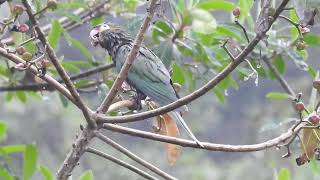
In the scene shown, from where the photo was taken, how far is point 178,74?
1713 millimetres

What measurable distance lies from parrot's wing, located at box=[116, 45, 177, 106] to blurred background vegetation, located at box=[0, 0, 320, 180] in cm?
10

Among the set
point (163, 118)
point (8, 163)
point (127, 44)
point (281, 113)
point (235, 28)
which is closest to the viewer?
point (163, 118)

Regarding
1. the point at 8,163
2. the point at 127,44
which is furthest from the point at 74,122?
the point at 127,44

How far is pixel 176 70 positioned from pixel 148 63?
359mm

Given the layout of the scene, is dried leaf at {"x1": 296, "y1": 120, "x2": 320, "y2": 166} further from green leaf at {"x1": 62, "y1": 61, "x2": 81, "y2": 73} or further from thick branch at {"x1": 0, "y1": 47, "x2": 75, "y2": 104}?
green leaf at {"x1": 62, "y1": 61, "x2": 81, "y2": 73}

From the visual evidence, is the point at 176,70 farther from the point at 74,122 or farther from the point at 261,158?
the point at 261,158

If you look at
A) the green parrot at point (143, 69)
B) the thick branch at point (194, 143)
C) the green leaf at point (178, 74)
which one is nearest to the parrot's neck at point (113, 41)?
the green parrot at point (143, 69)

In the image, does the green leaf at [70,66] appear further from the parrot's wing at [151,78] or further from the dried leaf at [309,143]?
the dried leaf at [309,143]

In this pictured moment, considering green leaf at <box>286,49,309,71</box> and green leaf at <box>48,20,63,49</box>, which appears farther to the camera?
green leaf at <box>286,49,309,71</box>

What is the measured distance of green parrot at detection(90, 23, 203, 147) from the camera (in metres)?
1.30

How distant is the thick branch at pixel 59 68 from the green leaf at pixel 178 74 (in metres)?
0.59

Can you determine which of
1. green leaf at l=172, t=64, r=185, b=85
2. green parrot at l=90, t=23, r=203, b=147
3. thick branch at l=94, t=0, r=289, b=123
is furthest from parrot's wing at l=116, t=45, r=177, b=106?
green leaf at l=172, t=64, r=185, b=85

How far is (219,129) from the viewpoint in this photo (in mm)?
7305

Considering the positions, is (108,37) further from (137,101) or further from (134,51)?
(134,51)
